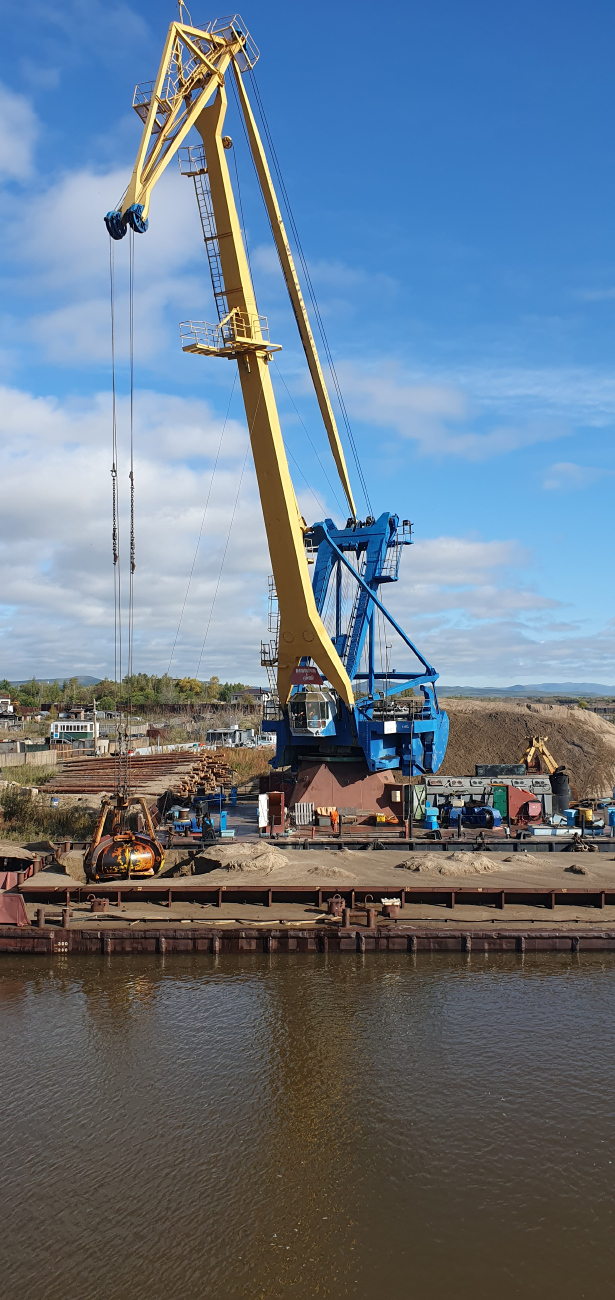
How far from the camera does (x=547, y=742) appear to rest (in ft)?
189

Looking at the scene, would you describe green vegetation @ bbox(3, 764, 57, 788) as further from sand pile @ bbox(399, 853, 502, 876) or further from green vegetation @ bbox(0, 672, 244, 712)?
green vegetation @ bbox(0, 672, 244, 712)

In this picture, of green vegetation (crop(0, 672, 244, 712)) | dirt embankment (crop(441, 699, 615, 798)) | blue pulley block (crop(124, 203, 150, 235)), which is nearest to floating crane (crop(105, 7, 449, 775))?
blue pulley block (crop(124, 203, 150, 235))

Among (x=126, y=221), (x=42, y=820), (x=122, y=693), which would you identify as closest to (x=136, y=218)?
(x=126, y=221)

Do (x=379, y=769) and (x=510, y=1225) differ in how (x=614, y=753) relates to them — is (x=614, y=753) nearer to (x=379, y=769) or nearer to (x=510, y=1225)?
(x=379, y=769)

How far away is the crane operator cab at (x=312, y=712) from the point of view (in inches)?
1147

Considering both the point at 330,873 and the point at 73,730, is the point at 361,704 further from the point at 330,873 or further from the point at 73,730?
the point at 73,730

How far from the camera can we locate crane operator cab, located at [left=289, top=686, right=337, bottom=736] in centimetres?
2914

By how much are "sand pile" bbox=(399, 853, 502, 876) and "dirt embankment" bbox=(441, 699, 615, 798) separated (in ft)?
95.9

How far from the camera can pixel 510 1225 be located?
9.31 m

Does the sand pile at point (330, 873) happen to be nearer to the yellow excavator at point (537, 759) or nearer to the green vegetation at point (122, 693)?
the yellow excavator at point (537, 759)

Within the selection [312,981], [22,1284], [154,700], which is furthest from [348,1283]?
[154,700]

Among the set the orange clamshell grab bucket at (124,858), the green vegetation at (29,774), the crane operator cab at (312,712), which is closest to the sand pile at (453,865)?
the orange clamshell grab bucket at (124,858)

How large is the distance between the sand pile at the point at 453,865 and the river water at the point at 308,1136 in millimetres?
4897

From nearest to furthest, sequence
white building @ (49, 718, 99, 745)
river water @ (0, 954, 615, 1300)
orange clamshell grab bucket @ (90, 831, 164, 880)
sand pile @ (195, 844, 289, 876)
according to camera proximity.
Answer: river water @ (0, 954, 615, 1300)
orange clamshell grab bucket @ (90, 831, 164, 880)
sand pile @ (195, 844, 289, 876)
white building @ (49, 718, 99, 745)
